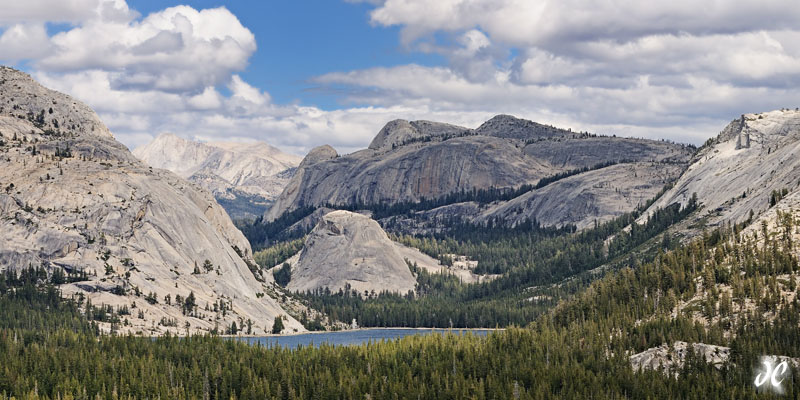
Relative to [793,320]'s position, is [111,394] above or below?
below

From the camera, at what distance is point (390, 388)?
188000 mm

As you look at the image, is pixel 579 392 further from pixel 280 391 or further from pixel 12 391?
pixel 12 391

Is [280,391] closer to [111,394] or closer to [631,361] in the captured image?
[111,394]

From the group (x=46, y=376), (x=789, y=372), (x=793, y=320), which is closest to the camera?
(x=789, y=372)

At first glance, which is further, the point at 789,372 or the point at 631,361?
the point at 631,361

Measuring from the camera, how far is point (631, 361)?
190625 millimetres

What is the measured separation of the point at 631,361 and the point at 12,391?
112m

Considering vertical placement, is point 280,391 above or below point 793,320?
below

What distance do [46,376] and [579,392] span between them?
97722mm

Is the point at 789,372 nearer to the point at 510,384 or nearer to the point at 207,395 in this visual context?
the point at 510,384

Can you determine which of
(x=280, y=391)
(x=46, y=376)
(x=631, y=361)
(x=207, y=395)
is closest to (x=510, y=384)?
(x=631, y=361)

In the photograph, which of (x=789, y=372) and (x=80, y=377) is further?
(x=80, y=377)

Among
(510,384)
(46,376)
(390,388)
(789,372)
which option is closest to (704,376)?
(789,372)

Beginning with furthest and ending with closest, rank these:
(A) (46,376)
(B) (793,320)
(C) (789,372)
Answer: (A) (46,376), (B) (793,320), (C) (789,372)
